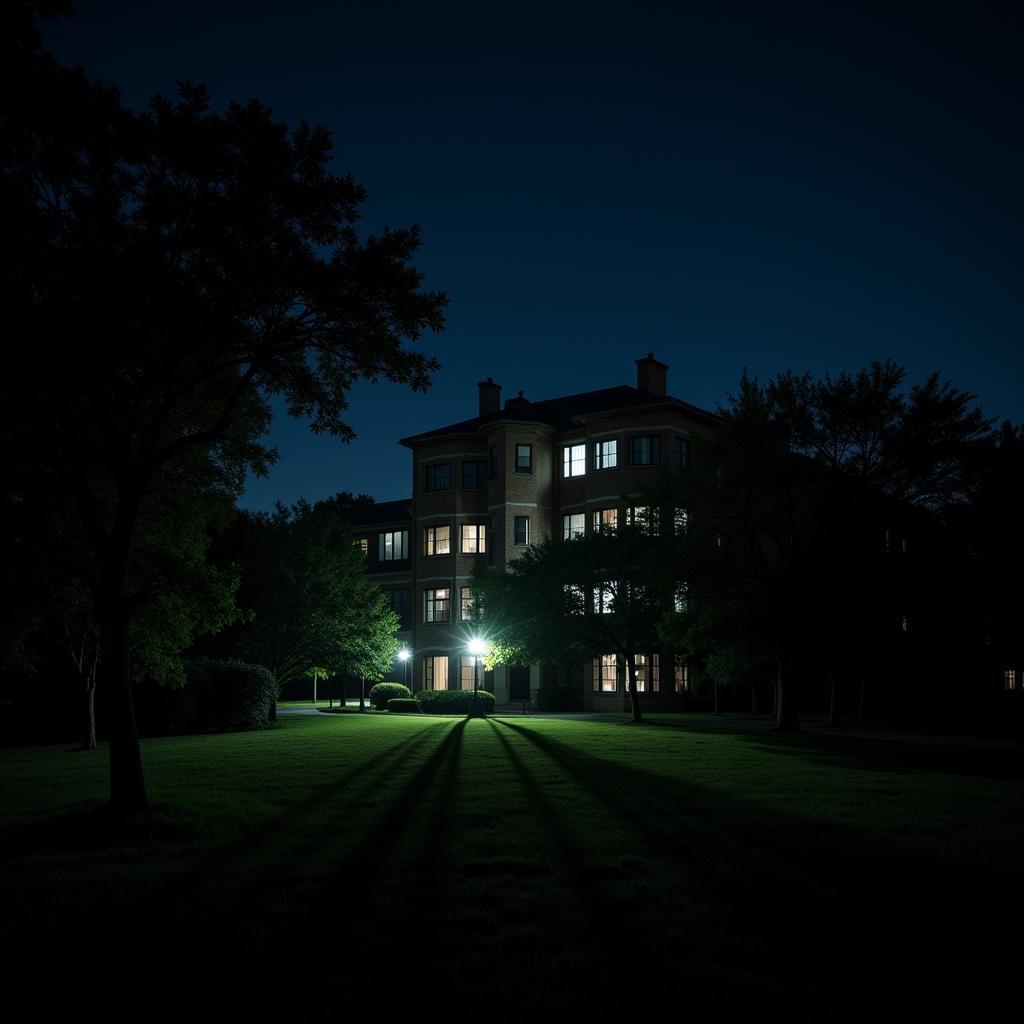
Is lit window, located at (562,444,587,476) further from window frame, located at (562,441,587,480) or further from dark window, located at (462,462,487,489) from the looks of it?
dark window, located at (462,462,487,489)

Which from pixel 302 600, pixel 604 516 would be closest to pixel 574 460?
pixel 604 516

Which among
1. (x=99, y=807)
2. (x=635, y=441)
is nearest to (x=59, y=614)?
(x=99, y=807)

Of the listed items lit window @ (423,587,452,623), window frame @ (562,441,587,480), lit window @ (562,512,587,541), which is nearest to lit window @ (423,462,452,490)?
lit window @ (423,587,452,623)

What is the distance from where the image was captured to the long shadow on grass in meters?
5.25

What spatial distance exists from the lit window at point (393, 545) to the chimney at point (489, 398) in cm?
1074

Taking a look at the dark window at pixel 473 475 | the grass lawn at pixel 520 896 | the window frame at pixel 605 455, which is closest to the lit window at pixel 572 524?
the window frame at pixel 605 455

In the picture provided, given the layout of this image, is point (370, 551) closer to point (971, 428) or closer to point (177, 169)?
point (971, 428)

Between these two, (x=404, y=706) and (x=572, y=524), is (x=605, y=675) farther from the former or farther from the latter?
(x=404, y=706)

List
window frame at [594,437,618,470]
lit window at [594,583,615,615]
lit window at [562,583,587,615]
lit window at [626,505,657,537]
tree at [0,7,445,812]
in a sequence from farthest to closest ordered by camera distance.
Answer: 1. window frame at [594,437,618,470]
2. lit window at [594,583,615,615]
3. lit window at [562,583,587,615]
4. lit window at [626,505,657,537]
5. tree at [0,7,445,812]

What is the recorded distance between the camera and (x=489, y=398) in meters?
49.4

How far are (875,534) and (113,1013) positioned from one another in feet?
79.5

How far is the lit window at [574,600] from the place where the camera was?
30969 millimetres

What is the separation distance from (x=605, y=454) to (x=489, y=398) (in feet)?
33.9

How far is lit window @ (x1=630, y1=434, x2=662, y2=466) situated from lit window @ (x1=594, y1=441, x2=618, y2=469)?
910 mm
